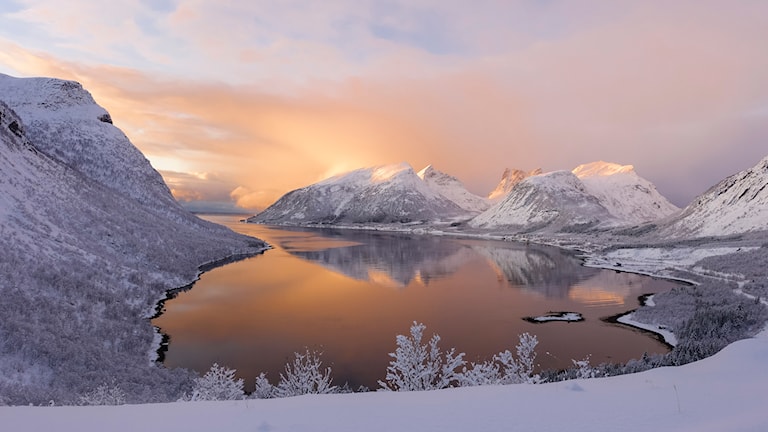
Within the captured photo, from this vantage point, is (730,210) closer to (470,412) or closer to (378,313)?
(378,313)

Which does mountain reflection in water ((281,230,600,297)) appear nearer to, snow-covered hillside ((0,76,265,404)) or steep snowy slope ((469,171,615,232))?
snow-covered hillside ((0,76,265,404))

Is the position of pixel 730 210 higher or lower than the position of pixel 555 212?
lower

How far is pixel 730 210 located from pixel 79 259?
110 metres

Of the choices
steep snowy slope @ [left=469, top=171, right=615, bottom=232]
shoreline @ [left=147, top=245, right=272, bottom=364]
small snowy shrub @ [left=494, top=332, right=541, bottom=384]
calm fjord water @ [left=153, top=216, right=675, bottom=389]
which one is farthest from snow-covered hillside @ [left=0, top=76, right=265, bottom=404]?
steep snowy slope @ [left=469, top=171, right=615, bottom=232]

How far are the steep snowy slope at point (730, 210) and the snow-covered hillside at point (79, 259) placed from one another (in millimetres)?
90569

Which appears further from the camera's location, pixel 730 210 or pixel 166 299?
pixel 730 210

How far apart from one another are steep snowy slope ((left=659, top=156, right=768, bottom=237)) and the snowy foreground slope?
82.8 m

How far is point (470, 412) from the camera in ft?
28.7

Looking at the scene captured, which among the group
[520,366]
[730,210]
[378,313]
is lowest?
[378,313]

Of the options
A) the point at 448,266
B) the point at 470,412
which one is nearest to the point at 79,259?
the point at 470,412

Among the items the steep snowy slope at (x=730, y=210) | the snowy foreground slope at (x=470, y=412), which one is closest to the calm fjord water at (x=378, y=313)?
the snowy foreground slope at (x=470, y=412)

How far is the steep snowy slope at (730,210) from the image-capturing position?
78000 mm

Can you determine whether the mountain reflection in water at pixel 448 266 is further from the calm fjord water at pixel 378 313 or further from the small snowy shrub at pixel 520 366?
the small snowy shrub at pixel 520 366

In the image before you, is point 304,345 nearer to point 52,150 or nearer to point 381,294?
point 381,294
